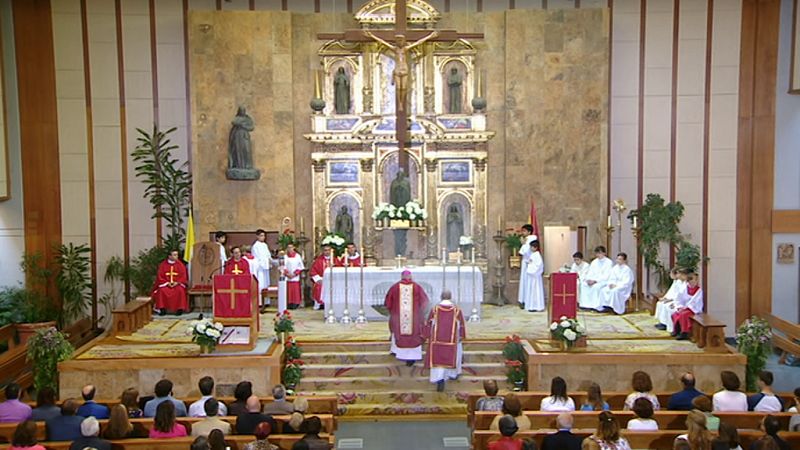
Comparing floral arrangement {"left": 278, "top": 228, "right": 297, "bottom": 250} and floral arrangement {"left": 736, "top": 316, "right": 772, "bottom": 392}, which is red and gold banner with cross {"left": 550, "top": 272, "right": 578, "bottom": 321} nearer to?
floral arrangement {"left": 736, "top": 316, "right": 772, "bottom": 392}

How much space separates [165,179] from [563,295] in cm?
840

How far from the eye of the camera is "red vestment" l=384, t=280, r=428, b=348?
39.7 ft

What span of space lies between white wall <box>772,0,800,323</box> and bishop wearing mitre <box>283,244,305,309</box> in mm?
9883

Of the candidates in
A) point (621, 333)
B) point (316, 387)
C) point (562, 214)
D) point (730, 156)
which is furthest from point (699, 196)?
point (316, 387)

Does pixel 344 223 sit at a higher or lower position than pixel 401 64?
lower

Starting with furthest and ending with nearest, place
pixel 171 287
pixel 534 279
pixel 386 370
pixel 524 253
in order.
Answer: pixel 524 253 → pixel 534 279 → pixel 171 287 → pixel 386 370

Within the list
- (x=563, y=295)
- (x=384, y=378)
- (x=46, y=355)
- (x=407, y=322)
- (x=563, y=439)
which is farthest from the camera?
(x=563, y=295)

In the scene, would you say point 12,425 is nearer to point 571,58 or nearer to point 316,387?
point 316,387

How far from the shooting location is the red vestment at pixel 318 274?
15.6 m

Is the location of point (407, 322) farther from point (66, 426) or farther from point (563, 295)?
point (66, 426)

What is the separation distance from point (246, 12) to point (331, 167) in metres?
3.55

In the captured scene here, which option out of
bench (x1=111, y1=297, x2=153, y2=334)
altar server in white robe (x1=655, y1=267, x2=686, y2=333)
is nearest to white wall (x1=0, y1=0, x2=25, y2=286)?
bench (x1=111, y1=297, x2=153, y2=334)

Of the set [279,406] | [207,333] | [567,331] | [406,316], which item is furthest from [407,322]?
[279,406]

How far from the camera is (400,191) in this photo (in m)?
16.1
